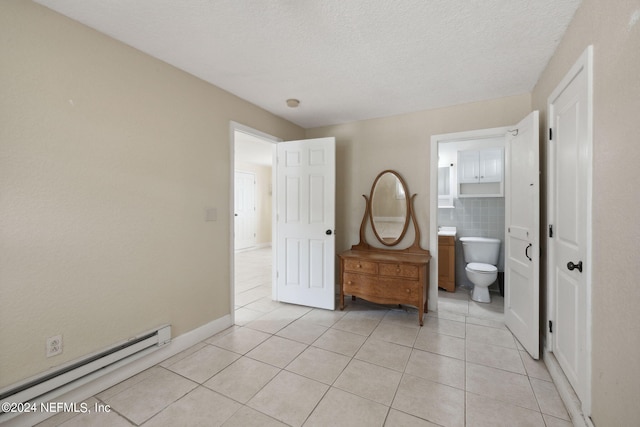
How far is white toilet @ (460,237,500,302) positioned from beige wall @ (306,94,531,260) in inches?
33.5

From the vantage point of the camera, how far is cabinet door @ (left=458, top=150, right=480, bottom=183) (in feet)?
13.1

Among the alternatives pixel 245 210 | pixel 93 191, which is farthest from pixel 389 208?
pixel 245 210

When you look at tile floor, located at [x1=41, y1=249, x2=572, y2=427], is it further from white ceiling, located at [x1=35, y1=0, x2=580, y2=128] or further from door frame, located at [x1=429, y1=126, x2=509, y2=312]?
white ceiling, located at [x1=35, y1=0, x2=580, y2=128]

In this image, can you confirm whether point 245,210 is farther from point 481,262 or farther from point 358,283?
point 481,262

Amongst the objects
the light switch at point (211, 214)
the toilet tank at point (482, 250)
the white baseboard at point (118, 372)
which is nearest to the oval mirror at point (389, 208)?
the toilet tank at point (482, 250)

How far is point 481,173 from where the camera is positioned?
395 centimetres

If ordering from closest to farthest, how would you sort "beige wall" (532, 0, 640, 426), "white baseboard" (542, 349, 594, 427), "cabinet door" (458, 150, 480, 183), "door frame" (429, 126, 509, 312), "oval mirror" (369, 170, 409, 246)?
"beige wall" (532, 0, 640, 426) < "white baseboard" (542, 349, 594, 427) < "door frame" (429, 126, 509, 312) < "oval mirror" (369, 170, 409, 246) < "cabinet door" (458, 150, 480, 183)

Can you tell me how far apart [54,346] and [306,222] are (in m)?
2.31

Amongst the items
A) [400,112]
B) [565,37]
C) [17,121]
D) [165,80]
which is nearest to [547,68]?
[565,37]

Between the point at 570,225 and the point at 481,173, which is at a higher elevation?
the point at 481,173

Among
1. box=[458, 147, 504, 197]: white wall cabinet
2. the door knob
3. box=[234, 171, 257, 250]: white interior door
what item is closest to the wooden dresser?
the door knob

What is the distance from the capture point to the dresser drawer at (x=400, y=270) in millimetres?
2740

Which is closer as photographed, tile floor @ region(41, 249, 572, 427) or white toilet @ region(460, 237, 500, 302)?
tile floor @ region(41, 249, 572, 427)

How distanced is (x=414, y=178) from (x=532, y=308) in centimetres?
172
